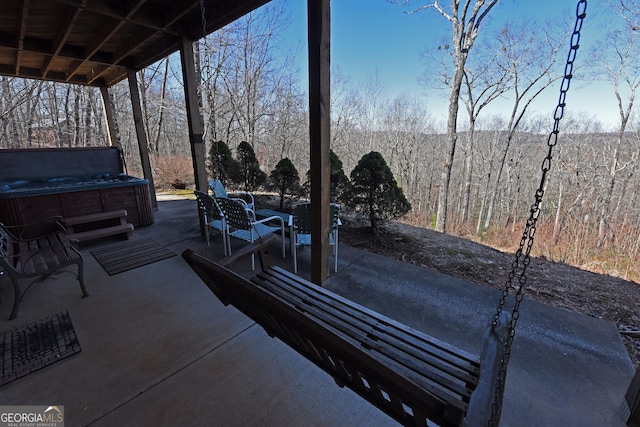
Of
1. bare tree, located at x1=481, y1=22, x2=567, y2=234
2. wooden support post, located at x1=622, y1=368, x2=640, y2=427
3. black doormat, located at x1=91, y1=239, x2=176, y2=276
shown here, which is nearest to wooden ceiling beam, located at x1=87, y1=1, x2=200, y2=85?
black doormat, located at x1=91, y1=239, x2=176, y2=276

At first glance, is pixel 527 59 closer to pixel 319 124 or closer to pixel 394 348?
pixel 319 124

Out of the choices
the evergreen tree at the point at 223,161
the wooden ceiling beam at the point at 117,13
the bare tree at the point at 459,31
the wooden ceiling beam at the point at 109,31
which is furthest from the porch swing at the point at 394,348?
the bare tree at the point at 459,31

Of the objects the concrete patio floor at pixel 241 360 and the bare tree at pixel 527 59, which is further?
the bare tree at pixel 527 59

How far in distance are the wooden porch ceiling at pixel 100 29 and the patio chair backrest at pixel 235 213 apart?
1.93 m

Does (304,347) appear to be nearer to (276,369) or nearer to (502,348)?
(276,369)

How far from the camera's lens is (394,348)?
4.28 ft

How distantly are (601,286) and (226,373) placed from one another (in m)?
3.86

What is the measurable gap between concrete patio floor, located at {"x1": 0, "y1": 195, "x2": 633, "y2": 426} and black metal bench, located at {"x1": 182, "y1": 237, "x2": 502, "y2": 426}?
1.46 ft

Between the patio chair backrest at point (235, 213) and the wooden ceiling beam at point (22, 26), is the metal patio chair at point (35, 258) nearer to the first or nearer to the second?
the patio chair backrest at point (235, 213)

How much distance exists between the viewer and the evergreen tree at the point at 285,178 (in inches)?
211

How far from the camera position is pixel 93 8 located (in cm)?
285

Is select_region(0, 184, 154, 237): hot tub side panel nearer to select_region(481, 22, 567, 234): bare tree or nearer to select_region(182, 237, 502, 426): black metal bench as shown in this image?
select_region(182, 237, 502, 426): black metal bench

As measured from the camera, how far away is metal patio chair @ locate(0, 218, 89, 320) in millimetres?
2182

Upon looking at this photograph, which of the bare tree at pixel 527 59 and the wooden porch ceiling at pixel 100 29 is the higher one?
the bare tree at pixel 527 59
